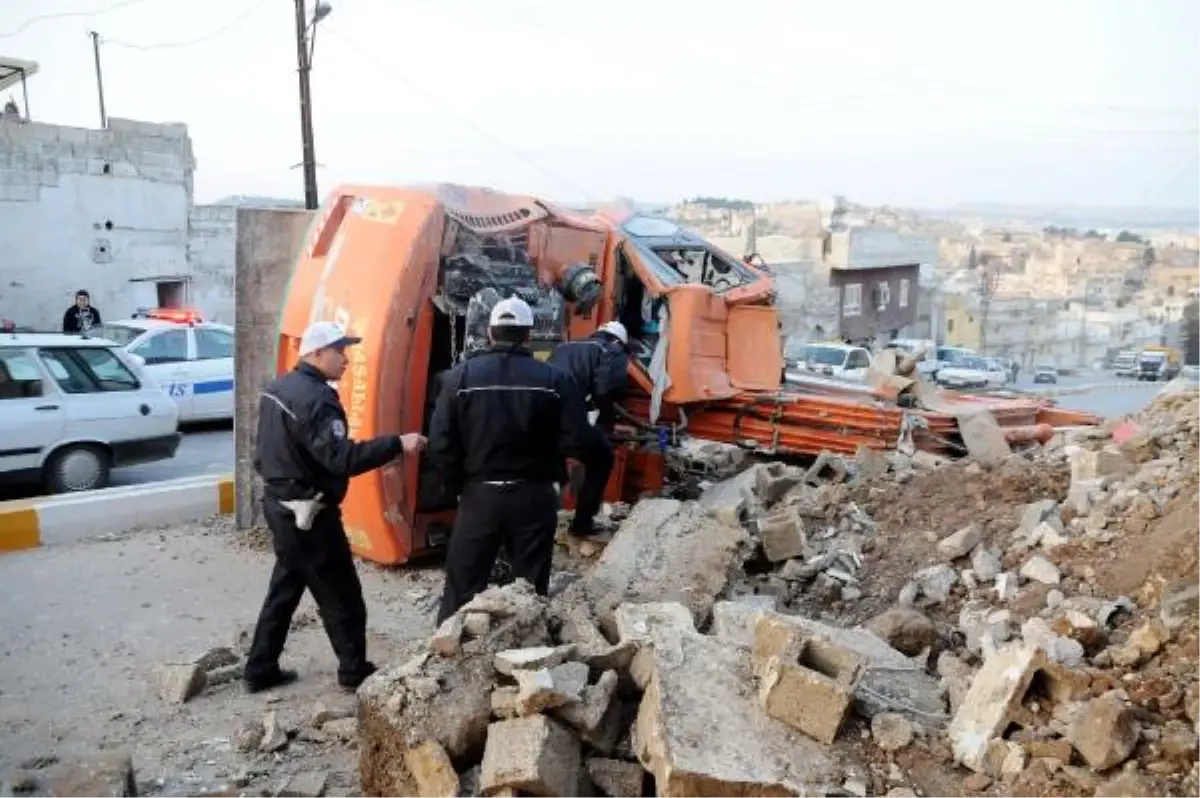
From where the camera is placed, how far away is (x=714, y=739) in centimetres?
313

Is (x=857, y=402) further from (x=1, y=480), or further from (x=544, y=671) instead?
(x=1, y=480)

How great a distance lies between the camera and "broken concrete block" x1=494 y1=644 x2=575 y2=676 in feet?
11.1

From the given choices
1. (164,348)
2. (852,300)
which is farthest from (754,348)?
(852,300)

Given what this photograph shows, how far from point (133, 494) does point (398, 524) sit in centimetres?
259

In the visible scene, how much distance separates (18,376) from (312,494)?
5257 mm

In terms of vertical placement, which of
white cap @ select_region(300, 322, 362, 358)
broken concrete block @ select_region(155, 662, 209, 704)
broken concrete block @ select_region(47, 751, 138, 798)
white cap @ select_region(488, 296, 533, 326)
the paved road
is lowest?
the paved road

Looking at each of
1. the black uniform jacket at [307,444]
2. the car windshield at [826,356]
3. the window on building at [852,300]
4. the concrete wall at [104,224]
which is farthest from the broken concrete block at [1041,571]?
the window on building at [852,300]

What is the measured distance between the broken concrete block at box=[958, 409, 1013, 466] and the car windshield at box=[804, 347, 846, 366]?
1755 centimetres

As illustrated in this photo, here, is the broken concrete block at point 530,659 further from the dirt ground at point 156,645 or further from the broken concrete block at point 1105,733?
the broken concrete block at point 1105,733

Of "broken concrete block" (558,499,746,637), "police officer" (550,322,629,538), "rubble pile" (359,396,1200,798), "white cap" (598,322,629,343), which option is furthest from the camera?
"white cap" (598,322,629,343)

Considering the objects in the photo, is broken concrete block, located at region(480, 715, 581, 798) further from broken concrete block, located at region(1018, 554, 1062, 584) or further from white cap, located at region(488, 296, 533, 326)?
broken concrete block, located at region(1018, 554, 1062, 584)

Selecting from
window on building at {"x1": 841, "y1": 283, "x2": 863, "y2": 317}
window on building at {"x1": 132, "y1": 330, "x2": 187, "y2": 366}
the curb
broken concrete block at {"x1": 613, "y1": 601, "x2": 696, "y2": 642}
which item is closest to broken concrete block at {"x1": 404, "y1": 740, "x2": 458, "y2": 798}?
broken concrete block at {"x1": 613, "y1": 601, "x2": 696, "y2": 642}

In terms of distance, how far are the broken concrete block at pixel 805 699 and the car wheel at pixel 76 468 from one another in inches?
284

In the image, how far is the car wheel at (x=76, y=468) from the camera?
8.51 meters
